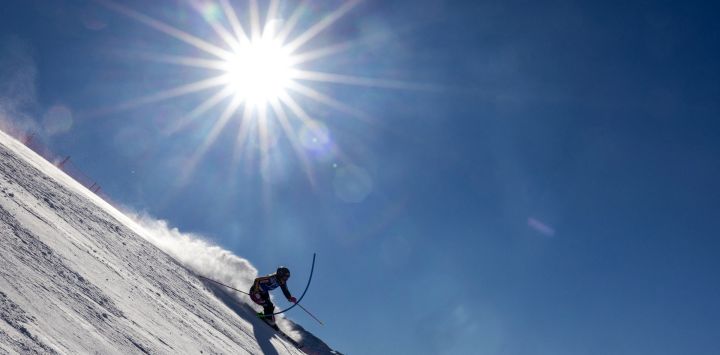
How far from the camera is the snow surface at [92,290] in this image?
17.6 feet

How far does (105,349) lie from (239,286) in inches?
518

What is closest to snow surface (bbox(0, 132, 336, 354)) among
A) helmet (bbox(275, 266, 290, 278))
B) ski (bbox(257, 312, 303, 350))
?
ski (bbox(257, 312, 303, 350))

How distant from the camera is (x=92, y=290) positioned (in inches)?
285

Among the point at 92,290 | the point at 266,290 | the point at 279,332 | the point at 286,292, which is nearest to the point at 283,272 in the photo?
the point at 286,292

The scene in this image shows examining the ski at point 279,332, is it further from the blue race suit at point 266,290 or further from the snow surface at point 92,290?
the snow surface at point 92,290

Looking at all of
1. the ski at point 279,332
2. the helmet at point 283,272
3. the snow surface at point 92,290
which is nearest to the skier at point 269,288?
the helmet at point 283,272

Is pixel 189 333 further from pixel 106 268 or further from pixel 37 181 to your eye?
pixel 37 181

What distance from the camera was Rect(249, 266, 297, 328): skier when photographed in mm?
16641

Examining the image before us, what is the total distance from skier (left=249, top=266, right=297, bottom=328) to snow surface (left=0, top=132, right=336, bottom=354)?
0.89 m

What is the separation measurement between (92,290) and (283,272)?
9898mm

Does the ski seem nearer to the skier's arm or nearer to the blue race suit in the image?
the blue race suit

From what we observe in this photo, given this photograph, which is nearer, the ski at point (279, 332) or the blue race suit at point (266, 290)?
the ski at point (279, 332)

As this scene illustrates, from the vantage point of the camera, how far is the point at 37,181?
37.9 ft

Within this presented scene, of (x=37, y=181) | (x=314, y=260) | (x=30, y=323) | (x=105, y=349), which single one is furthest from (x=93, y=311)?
(x=314, y=260)
